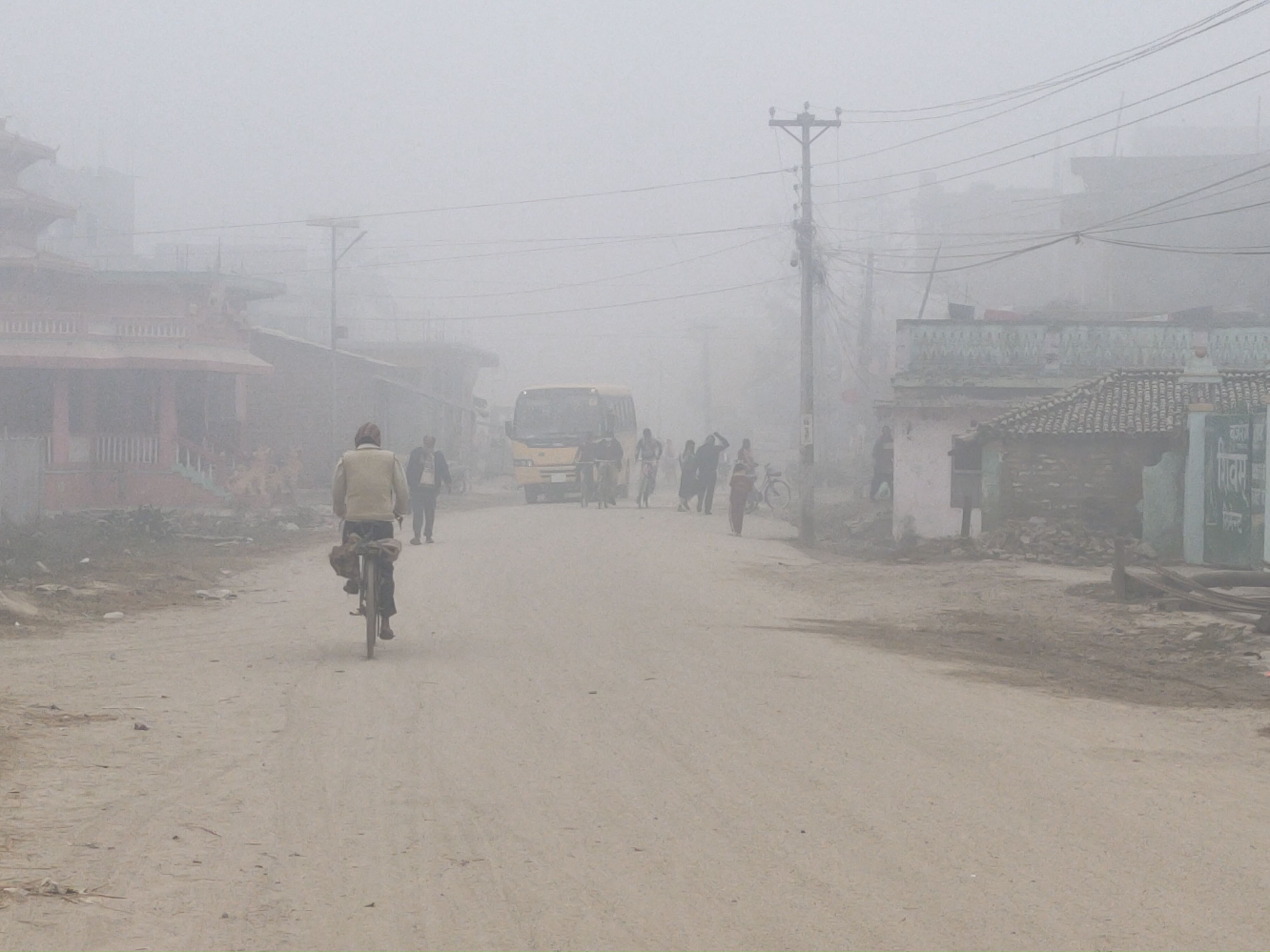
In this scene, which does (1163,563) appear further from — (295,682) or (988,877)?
(988,877)

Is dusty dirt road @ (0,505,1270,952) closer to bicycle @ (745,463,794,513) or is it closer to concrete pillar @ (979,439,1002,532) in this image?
concrete pillar @ (979,439,1002,532)

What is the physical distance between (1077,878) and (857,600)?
11.1 m

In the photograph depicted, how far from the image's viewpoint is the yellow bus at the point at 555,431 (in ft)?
115

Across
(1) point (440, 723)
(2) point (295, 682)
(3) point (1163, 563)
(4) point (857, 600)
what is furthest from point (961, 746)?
(3) point (1163, 563)

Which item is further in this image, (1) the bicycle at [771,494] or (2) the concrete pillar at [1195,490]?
(1) the bicycle at [771,494]

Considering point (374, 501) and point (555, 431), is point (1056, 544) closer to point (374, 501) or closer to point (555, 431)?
point (374, 501)

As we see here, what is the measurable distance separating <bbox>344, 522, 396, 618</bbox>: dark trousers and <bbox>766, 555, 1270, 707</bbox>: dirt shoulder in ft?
12.8

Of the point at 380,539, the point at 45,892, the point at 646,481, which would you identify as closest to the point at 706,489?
the point at 646,481

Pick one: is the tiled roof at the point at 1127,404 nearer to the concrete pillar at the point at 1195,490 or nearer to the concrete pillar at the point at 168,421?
the concrete pillar at the point at 1195,490

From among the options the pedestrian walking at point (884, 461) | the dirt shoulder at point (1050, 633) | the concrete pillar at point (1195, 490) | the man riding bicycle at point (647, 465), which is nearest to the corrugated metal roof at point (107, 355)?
the man riding bicycle at point (647, 465)

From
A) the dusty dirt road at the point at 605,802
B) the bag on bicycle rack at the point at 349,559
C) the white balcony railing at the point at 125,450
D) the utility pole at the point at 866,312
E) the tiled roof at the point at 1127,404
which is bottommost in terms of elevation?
the dusty dirt road at the point at 605,802

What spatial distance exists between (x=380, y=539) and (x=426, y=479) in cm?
1009

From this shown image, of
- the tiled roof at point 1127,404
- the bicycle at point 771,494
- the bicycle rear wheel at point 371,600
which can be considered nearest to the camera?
the bicycle rear wheel at point 371,600

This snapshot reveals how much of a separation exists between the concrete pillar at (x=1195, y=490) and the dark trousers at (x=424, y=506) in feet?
37.3
